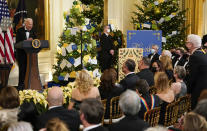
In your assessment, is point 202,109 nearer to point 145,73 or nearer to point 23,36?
point 145,73

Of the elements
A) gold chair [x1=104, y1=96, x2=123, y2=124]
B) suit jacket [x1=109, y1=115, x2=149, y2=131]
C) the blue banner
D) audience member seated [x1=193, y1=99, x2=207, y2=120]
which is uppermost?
the blue banner

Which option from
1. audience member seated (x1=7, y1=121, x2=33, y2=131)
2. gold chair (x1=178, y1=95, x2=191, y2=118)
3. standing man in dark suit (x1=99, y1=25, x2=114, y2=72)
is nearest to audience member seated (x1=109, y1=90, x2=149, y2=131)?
audience member seated (x1=7, y1=121, x2=33, y2=131)

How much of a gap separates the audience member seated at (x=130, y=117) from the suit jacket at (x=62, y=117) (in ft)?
1.71

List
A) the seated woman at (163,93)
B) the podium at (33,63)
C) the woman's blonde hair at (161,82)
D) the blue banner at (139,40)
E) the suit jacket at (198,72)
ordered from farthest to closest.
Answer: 1. the blue banner at (139,40)
2. the podium at (33,63)
3. the suit jacket at (198,72)
4. the woman's blonde hair at (161,82)
5. the seated woman at (163,93)

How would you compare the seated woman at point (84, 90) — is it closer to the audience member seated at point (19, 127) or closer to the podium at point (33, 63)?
the audience member seated at point (19, 127)

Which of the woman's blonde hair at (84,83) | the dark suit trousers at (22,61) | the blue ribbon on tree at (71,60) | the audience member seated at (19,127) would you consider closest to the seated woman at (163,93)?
the woman's blonde hair at (84,83)

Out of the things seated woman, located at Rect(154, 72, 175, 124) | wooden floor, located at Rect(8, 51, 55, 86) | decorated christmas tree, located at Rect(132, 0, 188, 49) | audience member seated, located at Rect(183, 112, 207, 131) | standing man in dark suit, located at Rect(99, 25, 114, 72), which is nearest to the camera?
audience member seated, located at Rect(183, 112, 207, 131)

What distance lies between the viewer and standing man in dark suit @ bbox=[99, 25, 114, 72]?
10727mm

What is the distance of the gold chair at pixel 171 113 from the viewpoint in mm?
4184

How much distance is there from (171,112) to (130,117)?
137 centimetres

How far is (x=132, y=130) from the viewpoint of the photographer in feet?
9.80

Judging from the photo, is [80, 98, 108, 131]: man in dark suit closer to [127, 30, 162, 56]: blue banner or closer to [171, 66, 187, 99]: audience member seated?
[171, 66, 187, 99]: audience member seated

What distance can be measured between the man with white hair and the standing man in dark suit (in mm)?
5915

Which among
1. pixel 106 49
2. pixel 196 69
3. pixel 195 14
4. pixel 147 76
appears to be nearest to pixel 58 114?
pixel 196 69
